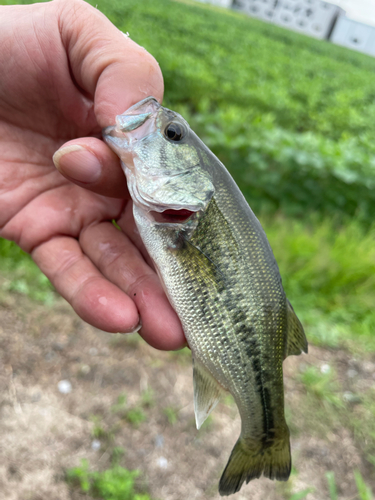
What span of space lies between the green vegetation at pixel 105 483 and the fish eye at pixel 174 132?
6.52 ft

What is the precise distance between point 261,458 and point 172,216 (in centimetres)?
117

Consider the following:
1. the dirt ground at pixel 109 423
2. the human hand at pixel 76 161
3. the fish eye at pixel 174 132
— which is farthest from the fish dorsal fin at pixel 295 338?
the dirt ground at pixel 109 423

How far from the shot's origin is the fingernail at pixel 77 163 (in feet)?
4.79

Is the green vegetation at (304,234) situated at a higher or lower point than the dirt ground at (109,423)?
higher

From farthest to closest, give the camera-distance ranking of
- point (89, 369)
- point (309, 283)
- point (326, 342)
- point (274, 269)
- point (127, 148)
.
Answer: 1. point (309, 283)
2. point (326, 342)
3. point (89, 369)
4. point (274, 269)
5. point (127, 148)

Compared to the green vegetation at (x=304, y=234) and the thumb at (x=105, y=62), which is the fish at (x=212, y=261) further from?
the green vegetation at (x=304, y=234)

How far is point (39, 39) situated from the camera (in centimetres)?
180

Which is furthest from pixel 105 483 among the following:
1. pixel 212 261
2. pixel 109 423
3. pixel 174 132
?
pixel 174 132

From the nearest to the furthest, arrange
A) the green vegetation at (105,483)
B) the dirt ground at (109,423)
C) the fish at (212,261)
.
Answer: the fish at (212,261)
the green vegetation at (105,483)
the dirt ground at (109,423)

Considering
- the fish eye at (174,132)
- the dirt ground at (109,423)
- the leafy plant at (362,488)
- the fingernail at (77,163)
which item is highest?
the fish eye at (174,132)

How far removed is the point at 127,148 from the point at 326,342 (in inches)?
116

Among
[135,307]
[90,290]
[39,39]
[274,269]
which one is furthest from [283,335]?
[39,39]

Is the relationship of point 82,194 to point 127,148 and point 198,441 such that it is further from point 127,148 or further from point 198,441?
point 198,441

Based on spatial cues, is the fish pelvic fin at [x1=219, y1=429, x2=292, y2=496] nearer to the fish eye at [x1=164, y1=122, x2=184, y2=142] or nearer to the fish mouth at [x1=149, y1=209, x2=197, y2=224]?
the fish mouth at [x1=149, y1=209, x2=197, y2=224]
